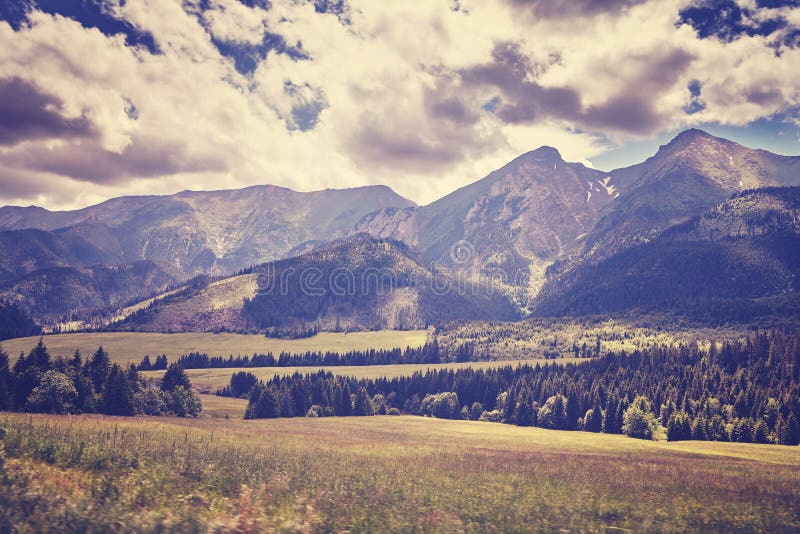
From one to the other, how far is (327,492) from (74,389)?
2772 inches

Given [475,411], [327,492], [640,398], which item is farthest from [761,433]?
[327,492]

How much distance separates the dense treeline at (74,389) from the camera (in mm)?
77875

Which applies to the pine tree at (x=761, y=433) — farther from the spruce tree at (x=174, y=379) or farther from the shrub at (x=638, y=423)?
the spruce tree at (x=174, y=379)

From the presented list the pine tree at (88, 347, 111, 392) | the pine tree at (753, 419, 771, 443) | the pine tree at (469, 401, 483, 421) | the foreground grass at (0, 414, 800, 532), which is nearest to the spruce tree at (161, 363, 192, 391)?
the pine tree at (88, 347, 111, 392)

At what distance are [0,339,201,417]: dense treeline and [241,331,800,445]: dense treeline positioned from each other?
31.4 m

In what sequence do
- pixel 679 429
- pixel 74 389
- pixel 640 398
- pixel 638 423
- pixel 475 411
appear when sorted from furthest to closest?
pixel 475 411 < pixel 640 398 < pixel 638 423 < pixel 679 429 < pixel 74 389

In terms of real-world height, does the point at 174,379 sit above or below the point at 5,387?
below

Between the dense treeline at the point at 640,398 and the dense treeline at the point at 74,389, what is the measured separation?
3142cm

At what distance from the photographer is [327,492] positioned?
99.4 feet

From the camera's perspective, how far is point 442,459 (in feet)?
161

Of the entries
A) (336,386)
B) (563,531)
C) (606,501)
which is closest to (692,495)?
(606,501)

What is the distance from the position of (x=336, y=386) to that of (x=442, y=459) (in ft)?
395

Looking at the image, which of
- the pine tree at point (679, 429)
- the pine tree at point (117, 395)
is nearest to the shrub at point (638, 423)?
the pine tree at point (679, 429)

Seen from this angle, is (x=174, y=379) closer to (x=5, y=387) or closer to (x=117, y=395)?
(x=117, y=395)
